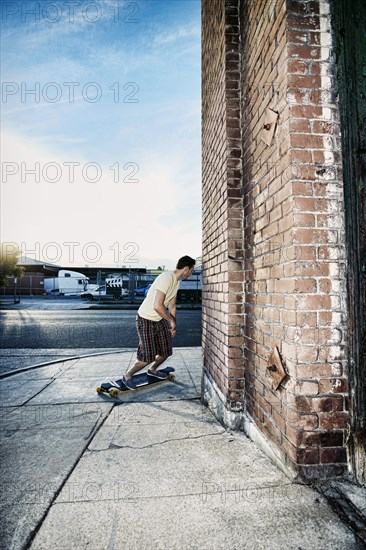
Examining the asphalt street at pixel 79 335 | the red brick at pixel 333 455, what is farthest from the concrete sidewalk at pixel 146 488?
the asphalt street at pixel 79 335

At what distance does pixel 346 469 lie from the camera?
164 cm

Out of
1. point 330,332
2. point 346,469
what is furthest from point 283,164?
point 346,469

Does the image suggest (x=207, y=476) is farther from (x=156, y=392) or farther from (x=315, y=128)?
(x=315, y=128)

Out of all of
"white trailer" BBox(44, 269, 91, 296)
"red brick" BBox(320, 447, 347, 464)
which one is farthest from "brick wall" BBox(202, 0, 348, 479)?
"white trailer" BBox(44, 269, 91, 296)

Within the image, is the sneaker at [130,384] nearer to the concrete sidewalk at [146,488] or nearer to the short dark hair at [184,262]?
the concrete sidewalk at [146,488]

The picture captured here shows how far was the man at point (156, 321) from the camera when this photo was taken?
3.58 m

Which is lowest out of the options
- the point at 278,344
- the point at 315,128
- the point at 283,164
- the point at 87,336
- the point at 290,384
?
the point at 87,336

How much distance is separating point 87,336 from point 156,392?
5484mm

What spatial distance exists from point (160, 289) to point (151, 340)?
0.68 m

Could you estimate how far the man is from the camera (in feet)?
11.8

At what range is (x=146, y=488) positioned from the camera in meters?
Answer: 1.71

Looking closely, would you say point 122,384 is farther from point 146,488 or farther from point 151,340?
point 146,488

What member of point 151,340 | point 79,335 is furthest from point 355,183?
point 79,335

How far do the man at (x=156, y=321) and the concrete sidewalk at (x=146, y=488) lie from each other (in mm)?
695
